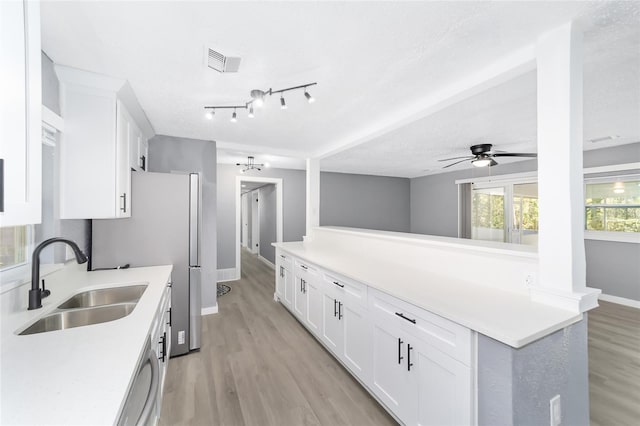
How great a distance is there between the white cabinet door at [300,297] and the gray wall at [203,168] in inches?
45.8

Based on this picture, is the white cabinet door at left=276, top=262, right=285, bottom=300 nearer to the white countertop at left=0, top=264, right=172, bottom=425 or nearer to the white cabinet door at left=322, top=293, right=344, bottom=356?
the white cabinet door at left=322, top=293, right=344, bottom=356

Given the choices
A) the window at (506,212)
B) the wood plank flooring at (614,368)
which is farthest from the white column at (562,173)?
the window at (506,212)

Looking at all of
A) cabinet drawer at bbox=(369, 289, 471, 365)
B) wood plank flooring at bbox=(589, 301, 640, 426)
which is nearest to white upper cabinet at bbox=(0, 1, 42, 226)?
cabinet drawer at bbox=(369, 289, 471, 365)

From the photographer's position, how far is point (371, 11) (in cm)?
132

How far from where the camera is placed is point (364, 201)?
22.5ft

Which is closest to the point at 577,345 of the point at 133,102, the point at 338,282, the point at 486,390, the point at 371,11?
the point at 486,390

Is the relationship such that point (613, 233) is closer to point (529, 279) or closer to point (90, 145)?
point (529, 279)

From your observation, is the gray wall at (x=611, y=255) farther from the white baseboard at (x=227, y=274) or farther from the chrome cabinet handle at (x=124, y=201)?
→ the chrome cabinet handle at (x=124, y=201)

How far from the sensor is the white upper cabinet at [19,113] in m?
0.77

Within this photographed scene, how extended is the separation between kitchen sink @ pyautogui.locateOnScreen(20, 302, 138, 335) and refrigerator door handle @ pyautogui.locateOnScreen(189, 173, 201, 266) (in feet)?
2.81

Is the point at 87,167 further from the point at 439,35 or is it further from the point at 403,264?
the point at 403,264

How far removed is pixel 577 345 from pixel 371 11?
A: 6.67 ft

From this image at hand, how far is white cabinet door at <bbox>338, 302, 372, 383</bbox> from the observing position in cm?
199

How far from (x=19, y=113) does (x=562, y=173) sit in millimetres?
2251
